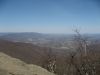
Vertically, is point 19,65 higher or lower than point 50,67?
higher

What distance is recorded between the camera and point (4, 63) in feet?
29.8

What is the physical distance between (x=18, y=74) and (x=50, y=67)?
828 inches

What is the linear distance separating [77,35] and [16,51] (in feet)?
281

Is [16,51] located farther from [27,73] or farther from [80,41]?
[27,73]

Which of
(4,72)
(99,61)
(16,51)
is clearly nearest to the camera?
(4,72)

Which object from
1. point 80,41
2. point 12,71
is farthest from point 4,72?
point 80,41

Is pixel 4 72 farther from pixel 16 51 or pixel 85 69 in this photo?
pixel 16 51

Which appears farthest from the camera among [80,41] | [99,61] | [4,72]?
[99,61]

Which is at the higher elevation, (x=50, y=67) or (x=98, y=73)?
(x=50, y=67)

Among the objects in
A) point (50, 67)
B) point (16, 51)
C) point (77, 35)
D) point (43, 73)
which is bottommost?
point (16, 51)

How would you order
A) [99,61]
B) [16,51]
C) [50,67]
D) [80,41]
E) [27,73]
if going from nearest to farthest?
[27,73]
[80,41]
[50,67]
[99,61]
[16,51]

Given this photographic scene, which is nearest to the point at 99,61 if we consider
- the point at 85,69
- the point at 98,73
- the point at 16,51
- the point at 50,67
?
the point at 98,73

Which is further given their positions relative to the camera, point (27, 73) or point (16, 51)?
point (16, 51)

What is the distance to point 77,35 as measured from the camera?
21172 mm
